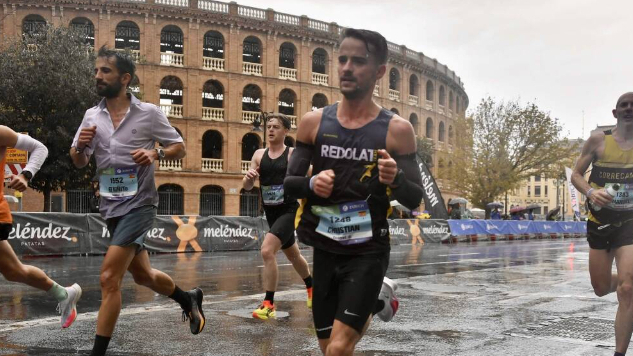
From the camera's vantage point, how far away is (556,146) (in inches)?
1959

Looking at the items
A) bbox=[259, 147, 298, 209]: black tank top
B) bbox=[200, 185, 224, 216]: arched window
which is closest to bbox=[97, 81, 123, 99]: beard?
bbox=[259, 147, 298, 209]: black tank top

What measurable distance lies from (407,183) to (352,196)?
296mm

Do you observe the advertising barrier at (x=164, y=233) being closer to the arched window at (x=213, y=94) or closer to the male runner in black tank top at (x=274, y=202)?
Answer: the male runner in black tank top at (x=274, y=202)

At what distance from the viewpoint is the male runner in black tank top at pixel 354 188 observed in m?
3.51

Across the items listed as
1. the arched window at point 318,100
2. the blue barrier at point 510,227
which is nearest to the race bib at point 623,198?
the blue barrier at point 510,227

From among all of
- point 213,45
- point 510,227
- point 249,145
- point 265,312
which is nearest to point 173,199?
point 249,145

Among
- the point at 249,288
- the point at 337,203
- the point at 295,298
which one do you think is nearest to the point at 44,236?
the point at 249,288

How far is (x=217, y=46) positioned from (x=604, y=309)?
39188 mm

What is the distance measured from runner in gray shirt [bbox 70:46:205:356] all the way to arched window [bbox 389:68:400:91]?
4931 cm

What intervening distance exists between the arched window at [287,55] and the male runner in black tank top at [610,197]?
42.4 meters

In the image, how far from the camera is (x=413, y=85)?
5628 cm

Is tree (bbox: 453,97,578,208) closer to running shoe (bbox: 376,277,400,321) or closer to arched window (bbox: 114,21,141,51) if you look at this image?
arched window (bbox: 114,21,141,51)

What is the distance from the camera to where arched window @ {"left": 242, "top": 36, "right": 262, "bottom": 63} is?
45688 millimetres

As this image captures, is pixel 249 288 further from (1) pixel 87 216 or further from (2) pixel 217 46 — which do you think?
(2) pixel 217 46
